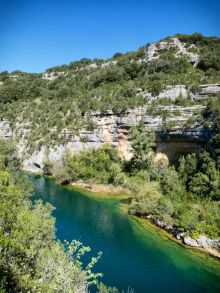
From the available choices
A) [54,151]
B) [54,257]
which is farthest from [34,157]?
[54,257]

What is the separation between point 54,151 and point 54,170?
8922 millimetres

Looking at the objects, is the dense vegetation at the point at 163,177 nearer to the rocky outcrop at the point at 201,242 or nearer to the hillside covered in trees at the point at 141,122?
the hillside covered in trees at the point at 141,122

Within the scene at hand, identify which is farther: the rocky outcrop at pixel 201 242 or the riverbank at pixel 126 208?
the riverbank at pixel 126 208

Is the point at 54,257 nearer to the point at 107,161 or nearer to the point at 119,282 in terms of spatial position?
the point at 119,282

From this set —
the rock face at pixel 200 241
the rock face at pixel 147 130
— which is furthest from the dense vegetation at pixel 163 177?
the rock face at pixel 147 130

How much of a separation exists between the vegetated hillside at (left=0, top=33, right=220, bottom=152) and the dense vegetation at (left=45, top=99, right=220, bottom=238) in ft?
25.5

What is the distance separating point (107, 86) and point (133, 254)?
48537 mm

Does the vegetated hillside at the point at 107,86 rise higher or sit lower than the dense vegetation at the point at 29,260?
higher

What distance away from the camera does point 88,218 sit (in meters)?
35.7

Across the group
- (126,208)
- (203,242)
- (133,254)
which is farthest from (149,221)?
(133,254)

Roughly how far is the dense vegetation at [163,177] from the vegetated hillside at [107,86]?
777cm

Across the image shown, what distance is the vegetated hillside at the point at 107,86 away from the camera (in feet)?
196

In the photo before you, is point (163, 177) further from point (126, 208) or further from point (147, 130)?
point (147, 130)

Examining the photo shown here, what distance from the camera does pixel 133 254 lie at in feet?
89.2
